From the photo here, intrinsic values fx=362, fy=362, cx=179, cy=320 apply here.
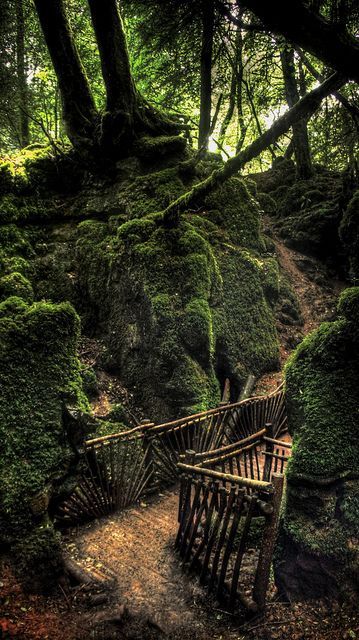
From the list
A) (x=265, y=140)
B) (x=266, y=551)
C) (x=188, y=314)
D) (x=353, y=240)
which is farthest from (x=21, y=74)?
(x=266, y=551)

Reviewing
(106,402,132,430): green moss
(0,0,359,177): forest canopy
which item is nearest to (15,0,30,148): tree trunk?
(0,0,359,177): forest canopy

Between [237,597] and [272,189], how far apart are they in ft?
54.0

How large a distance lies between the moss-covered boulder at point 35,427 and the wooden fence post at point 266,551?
1.91m

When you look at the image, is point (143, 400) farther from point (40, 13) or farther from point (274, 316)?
point (40, 13)

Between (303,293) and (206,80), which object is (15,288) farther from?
(206,80)

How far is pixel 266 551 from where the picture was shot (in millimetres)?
3533

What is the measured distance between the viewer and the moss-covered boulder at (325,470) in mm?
3104

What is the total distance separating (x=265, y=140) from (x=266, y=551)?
22.1ft

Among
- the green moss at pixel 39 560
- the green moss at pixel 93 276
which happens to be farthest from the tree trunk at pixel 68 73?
the green moss at pixel 39 560

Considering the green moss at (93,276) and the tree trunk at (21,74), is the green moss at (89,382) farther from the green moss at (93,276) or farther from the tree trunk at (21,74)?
the tree trunk at (21,74)

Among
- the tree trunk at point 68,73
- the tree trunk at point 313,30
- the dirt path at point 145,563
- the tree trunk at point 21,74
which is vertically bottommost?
the dirt path at point 145,563

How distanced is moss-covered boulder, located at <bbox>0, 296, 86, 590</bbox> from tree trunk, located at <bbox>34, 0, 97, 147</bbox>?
7.86m

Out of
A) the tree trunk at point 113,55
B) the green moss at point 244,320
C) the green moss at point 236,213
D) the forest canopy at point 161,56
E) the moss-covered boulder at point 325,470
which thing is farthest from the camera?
the green moss at point 236,213

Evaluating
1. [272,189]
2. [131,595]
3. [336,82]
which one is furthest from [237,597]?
[272,189]
